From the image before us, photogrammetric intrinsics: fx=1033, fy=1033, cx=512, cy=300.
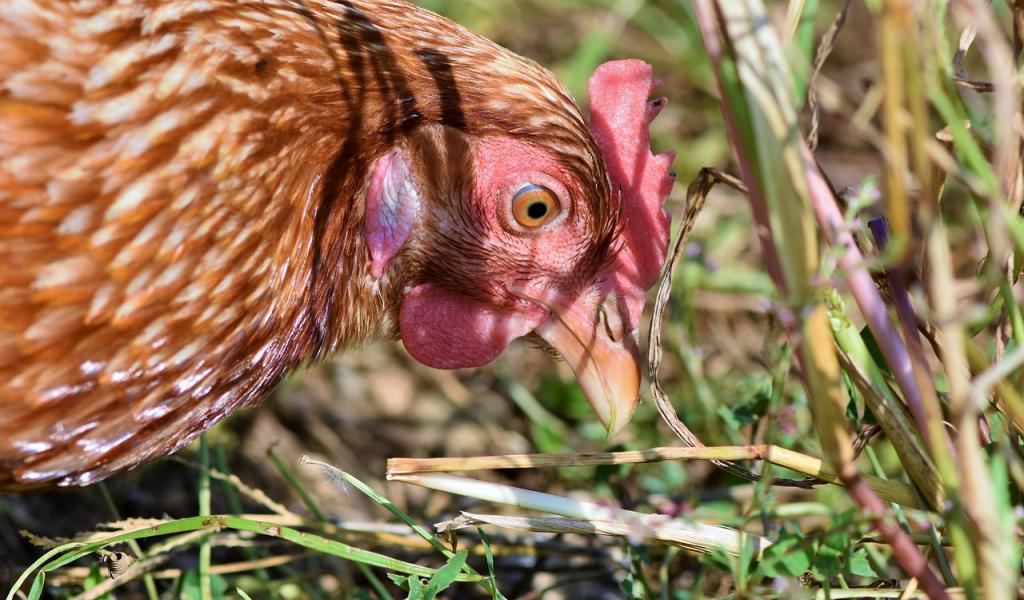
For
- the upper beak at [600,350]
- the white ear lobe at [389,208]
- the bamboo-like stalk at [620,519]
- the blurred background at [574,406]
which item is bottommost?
the blurred background at [574,406]

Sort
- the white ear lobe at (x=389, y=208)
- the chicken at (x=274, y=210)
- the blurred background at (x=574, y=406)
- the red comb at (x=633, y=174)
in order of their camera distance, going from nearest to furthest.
A: 1. the chicken at (x=274, y=210)
2. the white ear lobe at (x=389, y=208)
3. the red comb at (x=633, y=174)
4. the blurred background at (x=574, y=406)

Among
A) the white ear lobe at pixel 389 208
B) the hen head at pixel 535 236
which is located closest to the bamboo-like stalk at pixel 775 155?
the hen head at pixel 535 236

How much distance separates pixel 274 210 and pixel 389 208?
0.27 meters

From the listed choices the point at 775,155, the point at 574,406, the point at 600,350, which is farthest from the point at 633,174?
the point at 574,406

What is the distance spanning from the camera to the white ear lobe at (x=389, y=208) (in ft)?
5.80

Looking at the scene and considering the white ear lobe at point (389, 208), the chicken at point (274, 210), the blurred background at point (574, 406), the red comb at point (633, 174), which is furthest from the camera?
the blurred background at point (574, 406)

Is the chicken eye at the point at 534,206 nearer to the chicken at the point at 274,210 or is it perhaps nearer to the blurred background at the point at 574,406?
the chicken at the point at 274,210

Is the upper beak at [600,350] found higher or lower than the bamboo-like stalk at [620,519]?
higher

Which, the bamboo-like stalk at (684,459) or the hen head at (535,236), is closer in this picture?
the bamboo-like stalk at (684,459)

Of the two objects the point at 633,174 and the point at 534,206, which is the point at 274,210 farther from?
the point at 633,174

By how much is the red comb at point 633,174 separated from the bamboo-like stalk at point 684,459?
0.38 meters

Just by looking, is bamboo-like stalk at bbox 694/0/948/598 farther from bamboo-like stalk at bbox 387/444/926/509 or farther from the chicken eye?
the chicken eye

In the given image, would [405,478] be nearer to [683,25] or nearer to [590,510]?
[590,510]

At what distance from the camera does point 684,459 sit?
157 centimetres
